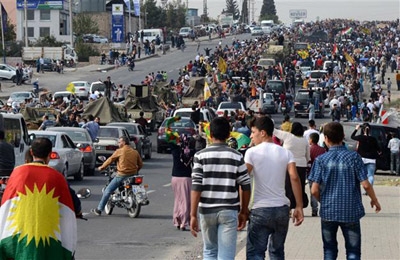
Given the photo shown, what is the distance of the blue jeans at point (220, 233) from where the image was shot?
10.1m

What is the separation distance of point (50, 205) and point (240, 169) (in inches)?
89.8

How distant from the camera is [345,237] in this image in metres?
10.7

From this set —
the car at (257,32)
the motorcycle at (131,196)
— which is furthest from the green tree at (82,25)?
the motorcycle at (131,196)

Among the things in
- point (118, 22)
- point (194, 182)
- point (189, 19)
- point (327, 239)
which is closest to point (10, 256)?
point (194, 182)

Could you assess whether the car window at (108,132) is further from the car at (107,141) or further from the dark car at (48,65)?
the dark car at (48,65)

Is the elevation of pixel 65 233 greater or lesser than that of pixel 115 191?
greater

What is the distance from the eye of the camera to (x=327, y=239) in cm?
1073

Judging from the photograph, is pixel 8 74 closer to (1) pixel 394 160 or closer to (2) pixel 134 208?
(1) pixel 394 160

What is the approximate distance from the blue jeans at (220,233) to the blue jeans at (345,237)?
1.02 m

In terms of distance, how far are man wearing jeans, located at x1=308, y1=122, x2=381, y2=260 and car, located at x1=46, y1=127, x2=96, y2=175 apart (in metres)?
18.6

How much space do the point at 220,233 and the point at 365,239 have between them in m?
5.63

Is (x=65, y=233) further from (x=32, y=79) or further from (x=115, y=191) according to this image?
(x=32, y=79)

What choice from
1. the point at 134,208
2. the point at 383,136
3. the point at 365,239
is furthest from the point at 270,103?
the point at 365,239

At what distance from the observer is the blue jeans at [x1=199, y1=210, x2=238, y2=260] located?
399 inches
